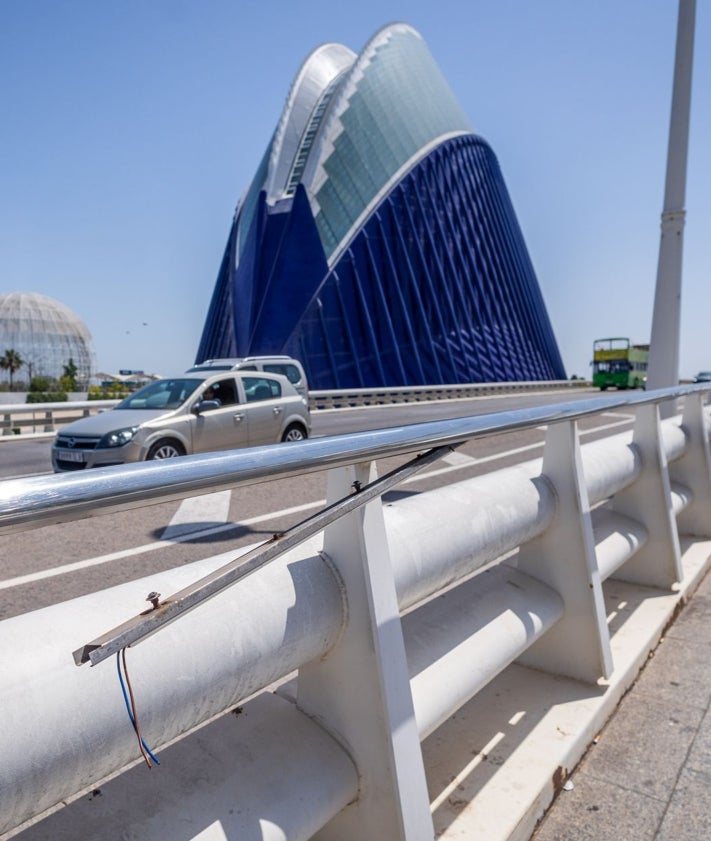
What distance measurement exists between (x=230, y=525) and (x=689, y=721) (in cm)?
522

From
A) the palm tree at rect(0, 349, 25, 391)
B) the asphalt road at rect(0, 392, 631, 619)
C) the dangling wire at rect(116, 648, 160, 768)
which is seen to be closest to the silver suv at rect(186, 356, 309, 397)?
the asphalt road at rect(0, 392, 631, 619)

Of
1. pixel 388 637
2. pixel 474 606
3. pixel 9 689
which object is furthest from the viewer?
pixel 474 606

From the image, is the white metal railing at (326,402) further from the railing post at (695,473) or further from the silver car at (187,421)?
the railing post at (695,473)

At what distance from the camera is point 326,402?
30.9 m

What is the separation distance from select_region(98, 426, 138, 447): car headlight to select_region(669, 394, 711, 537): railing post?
7484mm

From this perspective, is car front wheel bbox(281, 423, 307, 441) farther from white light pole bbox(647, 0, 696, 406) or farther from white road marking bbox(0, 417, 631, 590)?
white light pole bbox(647, 0, 696, 406)

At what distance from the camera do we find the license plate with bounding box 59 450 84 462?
33.9ft

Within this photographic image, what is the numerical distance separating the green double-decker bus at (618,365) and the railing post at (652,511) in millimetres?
49552

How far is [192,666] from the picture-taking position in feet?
4.54

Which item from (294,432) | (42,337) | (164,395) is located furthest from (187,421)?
(42,337)

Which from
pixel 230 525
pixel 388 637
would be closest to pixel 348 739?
pixel 388 637

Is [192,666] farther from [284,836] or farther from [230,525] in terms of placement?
[230,525]

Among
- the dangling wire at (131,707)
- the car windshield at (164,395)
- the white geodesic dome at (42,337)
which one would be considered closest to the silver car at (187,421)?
→ the car windshield at (164,395)

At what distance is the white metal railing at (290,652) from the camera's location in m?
1.17
